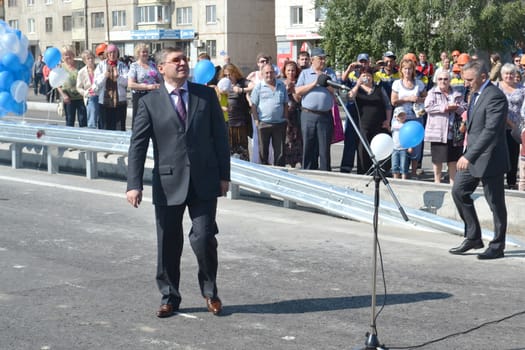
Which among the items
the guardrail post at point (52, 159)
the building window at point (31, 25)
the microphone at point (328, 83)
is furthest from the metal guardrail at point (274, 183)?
the building window at point (31, 25)

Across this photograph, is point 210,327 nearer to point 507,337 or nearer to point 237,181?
point 507,337

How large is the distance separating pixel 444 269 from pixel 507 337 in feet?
7.11

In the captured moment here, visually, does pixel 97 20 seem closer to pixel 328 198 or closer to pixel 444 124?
pixel 444 124

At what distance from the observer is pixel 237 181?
1223cm

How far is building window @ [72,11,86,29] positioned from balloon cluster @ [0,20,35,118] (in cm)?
7632

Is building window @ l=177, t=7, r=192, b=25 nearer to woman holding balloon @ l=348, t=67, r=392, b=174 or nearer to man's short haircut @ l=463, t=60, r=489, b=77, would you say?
woman holding balloon @ l=348, t=67, r=392, b=174

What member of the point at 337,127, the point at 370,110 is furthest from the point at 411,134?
the point at 337,127

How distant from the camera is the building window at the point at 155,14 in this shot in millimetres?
84812

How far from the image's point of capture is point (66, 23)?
Answer: 9469 cm

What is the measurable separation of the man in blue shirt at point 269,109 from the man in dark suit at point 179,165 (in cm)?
662

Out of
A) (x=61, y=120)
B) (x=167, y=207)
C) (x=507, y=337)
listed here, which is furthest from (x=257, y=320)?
(x=61, y=120)

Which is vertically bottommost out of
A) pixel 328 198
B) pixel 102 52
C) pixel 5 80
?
pixel 328 198

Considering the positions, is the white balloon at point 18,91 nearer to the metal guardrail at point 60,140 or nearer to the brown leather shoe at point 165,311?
the metal guardrail at point 60,140

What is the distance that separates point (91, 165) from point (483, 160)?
7.13m
